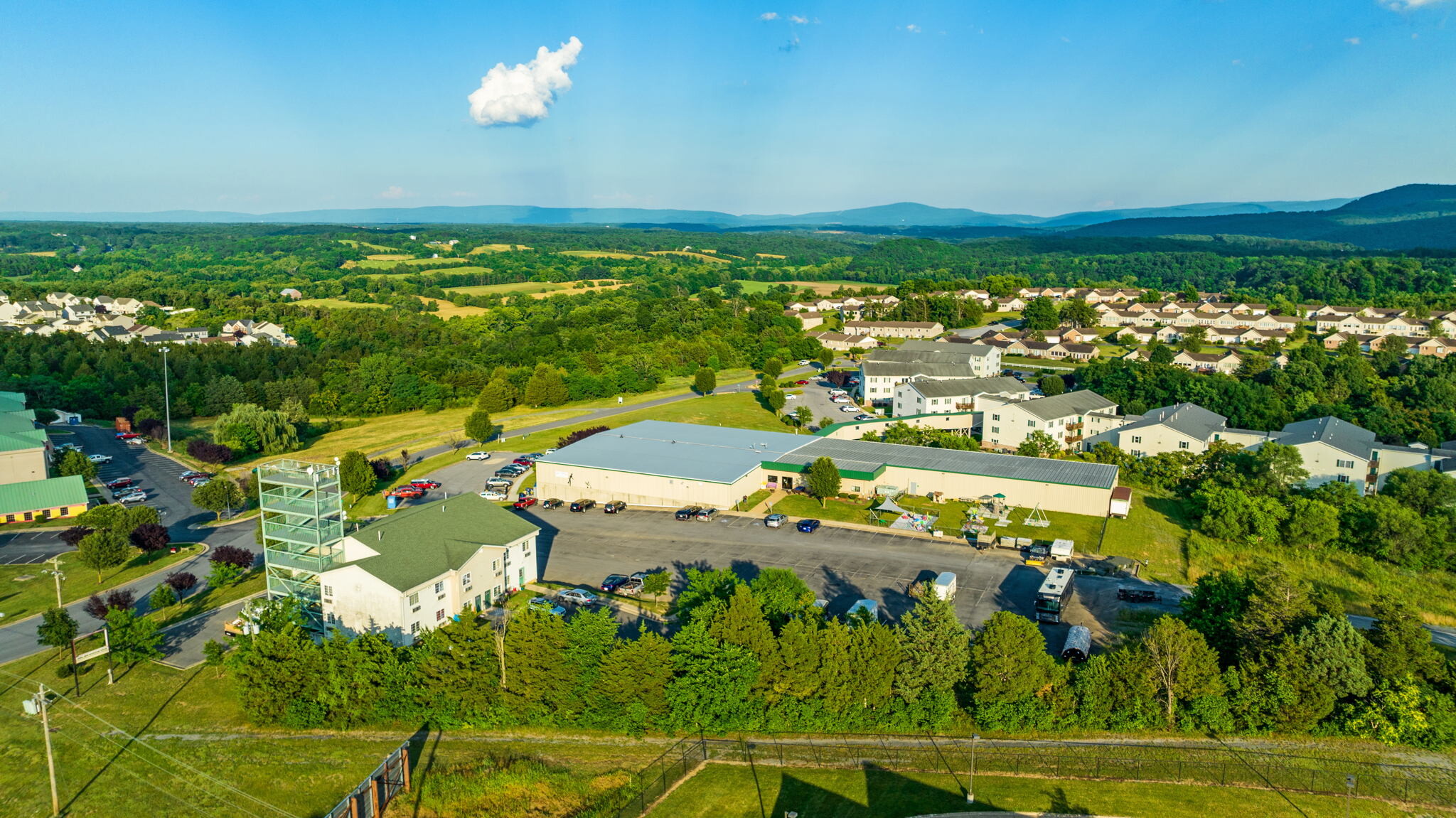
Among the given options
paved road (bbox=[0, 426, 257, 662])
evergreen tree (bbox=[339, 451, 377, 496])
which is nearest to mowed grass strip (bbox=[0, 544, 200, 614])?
paved road (bbox=[0, 426, 257, 662])

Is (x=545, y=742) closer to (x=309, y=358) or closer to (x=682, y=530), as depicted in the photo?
(x=682, y=530)

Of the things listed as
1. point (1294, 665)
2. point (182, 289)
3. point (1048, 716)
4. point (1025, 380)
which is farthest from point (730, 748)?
point (182, 289)

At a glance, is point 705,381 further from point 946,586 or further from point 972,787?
point 972,787

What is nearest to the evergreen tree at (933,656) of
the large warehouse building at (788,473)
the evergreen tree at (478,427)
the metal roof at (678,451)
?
the large warehouse building at (788,473)

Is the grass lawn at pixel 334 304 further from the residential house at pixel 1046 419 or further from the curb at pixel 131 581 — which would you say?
the residential house at pixel 1046 419

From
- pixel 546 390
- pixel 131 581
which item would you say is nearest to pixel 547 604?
pixel 131 581

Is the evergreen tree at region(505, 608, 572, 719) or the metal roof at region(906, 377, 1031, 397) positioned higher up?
the metal roof at region(906, 377, 1031, 397)

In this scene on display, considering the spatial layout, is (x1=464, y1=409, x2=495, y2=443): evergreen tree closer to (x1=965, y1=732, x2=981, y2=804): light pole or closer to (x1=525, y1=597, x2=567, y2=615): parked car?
(x1=525, y1=597, x2=567, y2=615): parked car
